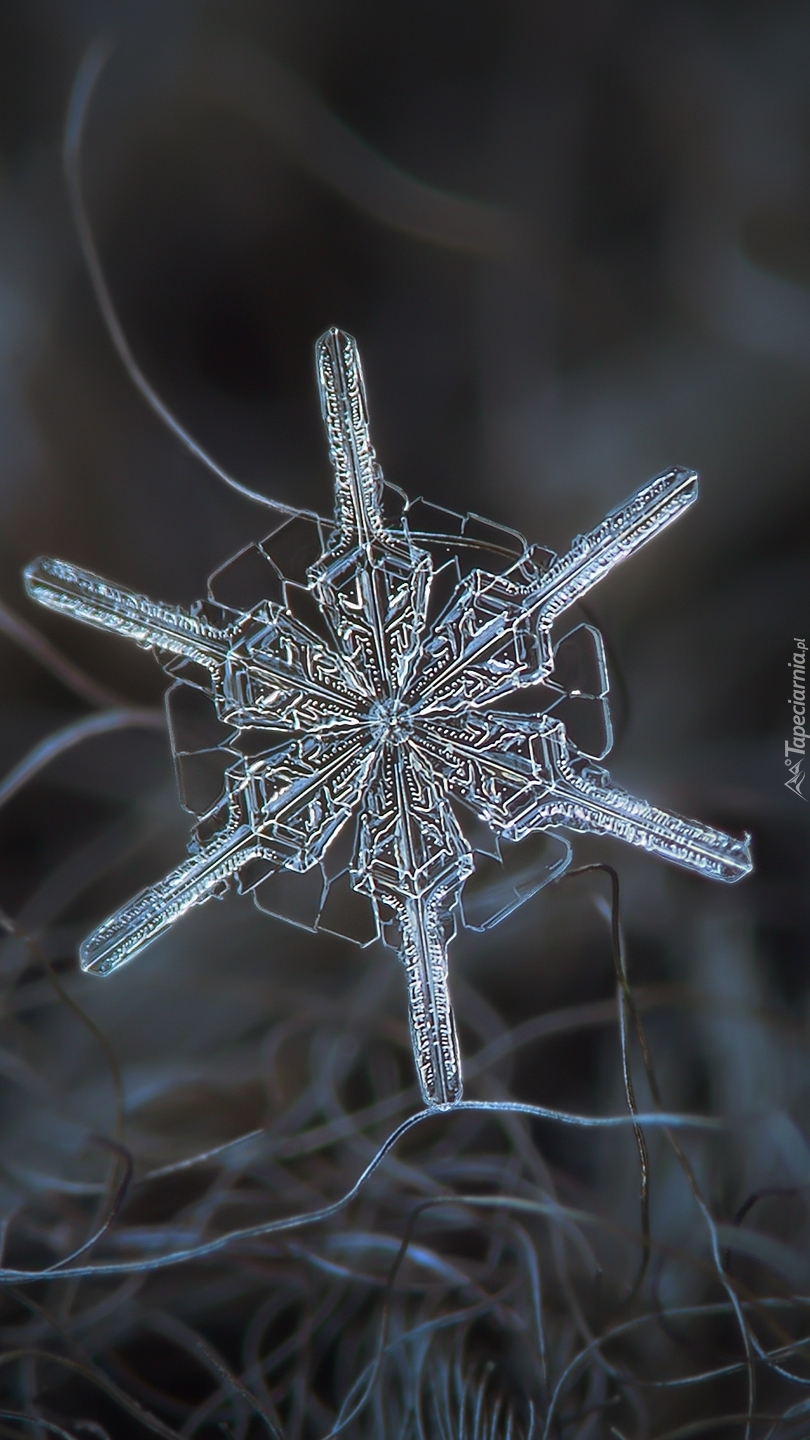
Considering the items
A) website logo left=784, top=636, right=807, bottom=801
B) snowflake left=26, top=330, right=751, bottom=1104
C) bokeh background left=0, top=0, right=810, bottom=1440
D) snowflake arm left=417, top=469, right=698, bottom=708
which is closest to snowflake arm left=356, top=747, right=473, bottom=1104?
snowflake left=26, top=330, right=751, bottom=1104

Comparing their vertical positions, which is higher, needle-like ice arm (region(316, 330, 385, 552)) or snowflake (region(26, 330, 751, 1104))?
needle-like ice arm (region(316, 330, 385, 552))

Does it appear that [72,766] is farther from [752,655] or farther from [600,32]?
[600,32]

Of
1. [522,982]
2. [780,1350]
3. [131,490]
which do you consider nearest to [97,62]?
[131,490]

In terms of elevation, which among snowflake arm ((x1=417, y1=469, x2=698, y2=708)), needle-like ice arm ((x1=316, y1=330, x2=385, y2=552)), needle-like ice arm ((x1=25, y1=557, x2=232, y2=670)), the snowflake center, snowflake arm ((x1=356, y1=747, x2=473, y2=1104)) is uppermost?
needle-like ice arm ((x1=316, y1=330, x2=385, y2=552))

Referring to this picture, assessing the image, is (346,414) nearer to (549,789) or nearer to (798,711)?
(549,789)

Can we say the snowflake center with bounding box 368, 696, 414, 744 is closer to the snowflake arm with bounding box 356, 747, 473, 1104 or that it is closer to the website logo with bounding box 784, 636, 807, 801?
the snowflake arm with bounding box 356, 747, 473, 1104

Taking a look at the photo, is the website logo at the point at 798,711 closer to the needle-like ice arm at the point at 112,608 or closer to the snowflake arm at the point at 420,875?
the snowflake arm at the point at 420,875

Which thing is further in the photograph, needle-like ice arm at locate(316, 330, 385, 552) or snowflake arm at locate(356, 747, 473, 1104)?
snowflake arm at locate(356, 747, 473, 1104)
